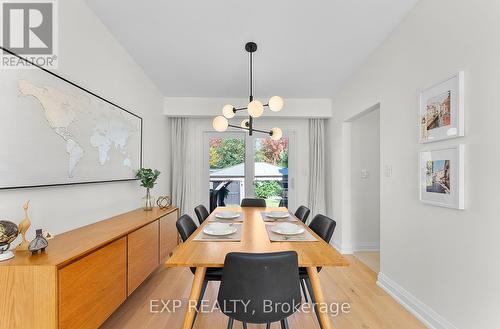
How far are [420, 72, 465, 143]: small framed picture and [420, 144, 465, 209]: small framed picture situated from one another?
0.40ft

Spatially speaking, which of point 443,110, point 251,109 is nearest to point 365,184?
point 443,110

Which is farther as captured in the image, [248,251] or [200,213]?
[200,213]

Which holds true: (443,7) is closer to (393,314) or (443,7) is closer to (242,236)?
(242,236)

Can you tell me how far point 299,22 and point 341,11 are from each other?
382 millimetres

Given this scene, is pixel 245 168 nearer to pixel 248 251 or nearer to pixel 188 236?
pixel 188 236

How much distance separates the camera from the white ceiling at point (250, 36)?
7.38 ft

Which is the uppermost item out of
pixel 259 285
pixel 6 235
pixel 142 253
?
pixel 6 235

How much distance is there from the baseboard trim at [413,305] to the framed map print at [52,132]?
2983mm

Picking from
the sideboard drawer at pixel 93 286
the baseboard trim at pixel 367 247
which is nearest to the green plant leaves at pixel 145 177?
the sideboard drawer at pixel 93 286

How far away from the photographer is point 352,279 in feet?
9.72

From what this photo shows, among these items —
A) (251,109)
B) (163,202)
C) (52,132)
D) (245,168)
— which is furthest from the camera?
(245,168)

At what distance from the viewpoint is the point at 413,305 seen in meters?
2.21

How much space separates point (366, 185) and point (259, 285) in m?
3.36

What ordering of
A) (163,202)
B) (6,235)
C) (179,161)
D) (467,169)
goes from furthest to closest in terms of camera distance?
(179,161)
(163,202)
(467,169)
(6,235)
